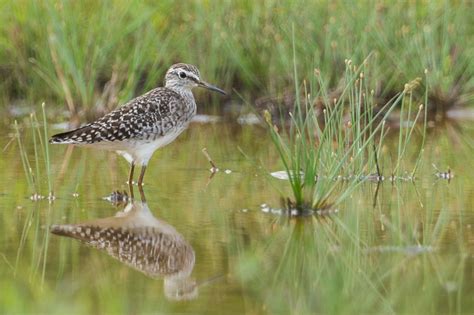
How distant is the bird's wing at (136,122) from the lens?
416 inches

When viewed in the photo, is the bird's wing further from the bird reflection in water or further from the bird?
the bird reflection in water

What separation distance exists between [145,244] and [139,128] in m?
2.80

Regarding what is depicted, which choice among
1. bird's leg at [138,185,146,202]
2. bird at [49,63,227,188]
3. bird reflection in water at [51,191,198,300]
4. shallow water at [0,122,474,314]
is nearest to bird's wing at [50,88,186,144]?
bird at [49,63,227,188]

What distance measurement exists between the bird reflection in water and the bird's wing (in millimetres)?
1284

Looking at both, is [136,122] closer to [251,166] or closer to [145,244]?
[251,166]

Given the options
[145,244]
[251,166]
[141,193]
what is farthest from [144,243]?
[251,166]

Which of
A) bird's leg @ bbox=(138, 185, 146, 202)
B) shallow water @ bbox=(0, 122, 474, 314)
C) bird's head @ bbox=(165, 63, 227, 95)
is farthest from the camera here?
bird's head @ bbox=(165, 63, 227, 95)

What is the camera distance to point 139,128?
10.9 m

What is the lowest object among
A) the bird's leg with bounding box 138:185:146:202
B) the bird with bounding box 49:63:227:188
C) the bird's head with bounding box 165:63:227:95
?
the bird's leg with bounding box 138:185:146:202

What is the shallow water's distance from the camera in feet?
22.0

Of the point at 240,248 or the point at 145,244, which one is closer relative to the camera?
the point at 240,248

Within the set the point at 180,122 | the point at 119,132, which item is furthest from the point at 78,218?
the point at 180,122

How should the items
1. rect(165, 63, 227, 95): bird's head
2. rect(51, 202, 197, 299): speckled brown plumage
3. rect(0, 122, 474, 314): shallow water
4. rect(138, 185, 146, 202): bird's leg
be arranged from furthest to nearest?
rect(165, 63, 227, 95): bird's head
rect(138, 185, 146, 202): bird's leg
rect(51, 202, 197, 299): speckled brown plumage
rect(0, 122, 474, 314): shallow water

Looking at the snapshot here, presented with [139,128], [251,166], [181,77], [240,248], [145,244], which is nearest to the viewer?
[240,248]
